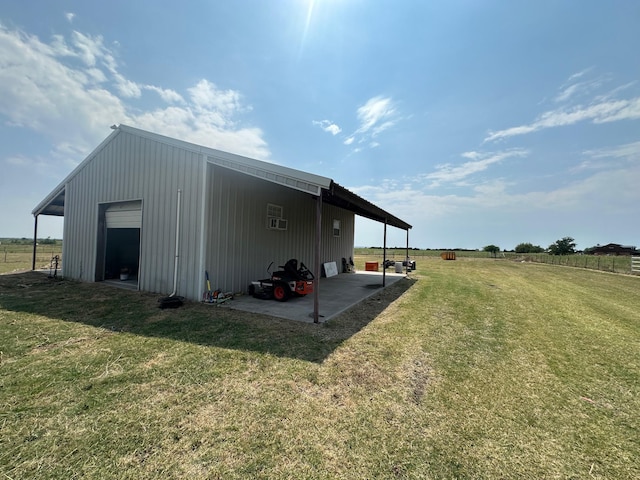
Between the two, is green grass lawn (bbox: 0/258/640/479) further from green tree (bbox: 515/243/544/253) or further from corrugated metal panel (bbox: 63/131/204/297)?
green tree (bbox: 515/243/544/253)

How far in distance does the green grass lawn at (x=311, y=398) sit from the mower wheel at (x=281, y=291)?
1.66 m

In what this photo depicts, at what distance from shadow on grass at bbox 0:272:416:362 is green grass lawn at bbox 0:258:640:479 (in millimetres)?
50

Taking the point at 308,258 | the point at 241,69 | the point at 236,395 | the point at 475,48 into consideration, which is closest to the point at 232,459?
the point at 236,395

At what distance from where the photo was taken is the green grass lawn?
6.04ft

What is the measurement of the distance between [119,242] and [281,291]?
748cm

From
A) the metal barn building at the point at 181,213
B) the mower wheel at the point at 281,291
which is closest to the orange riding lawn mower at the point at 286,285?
the mower wheel at the point at 281,291

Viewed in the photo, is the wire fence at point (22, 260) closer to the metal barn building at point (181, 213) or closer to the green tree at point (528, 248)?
the metal barn building at point (181, 213)

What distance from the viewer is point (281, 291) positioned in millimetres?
6672

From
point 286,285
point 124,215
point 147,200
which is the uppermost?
point 147,200

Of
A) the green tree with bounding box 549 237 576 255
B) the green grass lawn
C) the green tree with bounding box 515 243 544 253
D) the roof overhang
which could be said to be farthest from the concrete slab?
the green tree with bounding box 515 243 544 253

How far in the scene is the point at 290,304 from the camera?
6.43 m

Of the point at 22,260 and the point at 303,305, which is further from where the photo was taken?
the point at 22,260

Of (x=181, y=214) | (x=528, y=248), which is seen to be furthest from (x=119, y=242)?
(x=528, y=248)

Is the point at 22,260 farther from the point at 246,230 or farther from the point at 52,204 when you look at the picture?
the point at 246,230
